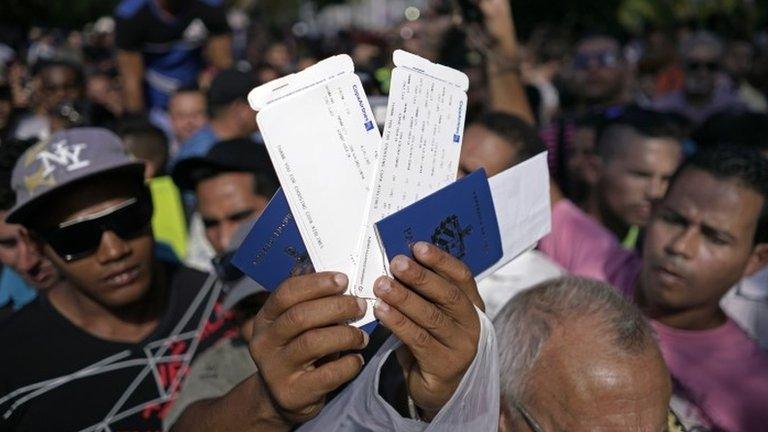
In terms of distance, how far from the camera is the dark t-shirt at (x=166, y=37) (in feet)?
18.1

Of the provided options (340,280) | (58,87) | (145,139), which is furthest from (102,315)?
(58,87)

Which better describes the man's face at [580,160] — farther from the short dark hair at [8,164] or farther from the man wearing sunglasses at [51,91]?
the man wearing sunglasses at [51,91]

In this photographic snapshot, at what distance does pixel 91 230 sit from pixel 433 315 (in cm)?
153

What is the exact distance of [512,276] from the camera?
102 inches

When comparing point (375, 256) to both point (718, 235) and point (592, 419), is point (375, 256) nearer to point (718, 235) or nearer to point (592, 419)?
point (592, 419)

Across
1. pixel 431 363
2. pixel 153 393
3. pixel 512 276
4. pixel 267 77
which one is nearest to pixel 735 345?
pixel 512 276

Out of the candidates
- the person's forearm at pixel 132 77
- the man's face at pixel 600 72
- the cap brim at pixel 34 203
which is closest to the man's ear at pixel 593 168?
the man's face at pixel 600 72

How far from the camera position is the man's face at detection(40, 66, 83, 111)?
6064 mm

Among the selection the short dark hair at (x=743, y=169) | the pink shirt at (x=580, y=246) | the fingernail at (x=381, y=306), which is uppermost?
the fingernail at (x=381, y=306)

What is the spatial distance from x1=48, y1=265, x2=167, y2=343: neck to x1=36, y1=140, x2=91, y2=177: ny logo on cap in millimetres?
374

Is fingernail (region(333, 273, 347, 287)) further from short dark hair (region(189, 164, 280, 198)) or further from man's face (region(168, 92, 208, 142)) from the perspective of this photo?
man's face (region(168, 92, 208, 142))

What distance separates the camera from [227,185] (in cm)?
313

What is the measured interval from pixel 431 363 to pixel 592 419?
580mm

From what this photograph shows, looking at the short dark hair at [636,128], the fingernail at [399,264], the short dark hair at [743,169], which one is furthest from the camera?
the short dark hair at [636,128]
